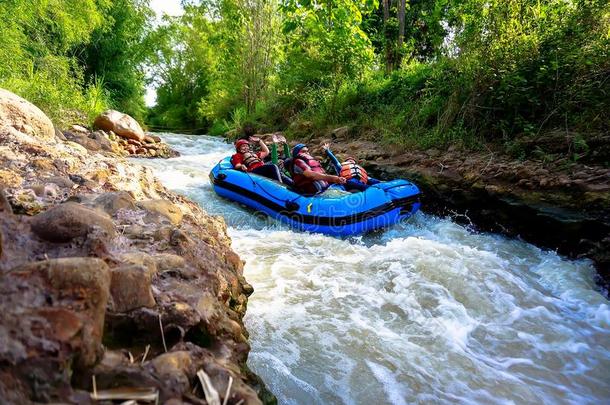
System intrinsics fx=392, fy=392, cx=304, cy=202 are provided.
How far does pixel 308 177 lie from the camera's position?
199 inches

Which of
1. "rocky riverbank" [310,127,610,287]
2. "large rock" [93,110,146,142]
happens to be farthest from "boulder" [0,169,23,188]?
"large rock" [93,110,146,142]

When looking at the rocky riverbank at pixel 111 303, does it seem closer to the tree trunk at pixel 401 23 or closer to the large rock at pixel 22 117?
the large rock at pixel 22 117

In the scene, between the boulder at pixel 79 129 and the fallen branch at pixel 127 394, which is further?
the boulder at pixel 79 129

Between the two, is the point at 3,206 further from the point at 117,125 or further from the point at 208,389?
the point at 117,125

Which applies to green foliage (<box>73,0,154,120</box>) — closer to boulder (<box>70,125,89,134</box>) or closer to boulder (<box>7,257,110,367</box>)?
boulder (<box>70,125,89,134</box>)

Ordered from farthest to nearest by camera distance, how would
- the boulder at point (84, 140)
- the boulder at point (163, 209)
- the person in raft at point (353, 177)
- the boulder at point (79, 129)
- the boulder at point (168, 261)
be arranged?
the boulder at point (79, 129) → the boulder at point (84, 140) → the person in raft at point (353, 177) → the boulder at point (163, 209) → the boulder at point (168, 261)

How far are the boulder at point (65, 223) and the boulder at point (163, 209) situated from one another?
0.65 meters

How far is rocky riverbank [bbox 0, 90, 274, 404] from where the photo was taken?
3.49 feet

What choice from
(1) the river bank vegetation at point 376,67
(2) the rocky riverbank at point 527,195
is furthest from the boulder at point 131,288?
(2) the rocky riverbank at point 527,195

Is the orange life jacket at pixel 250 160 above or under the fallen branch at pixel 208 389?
above

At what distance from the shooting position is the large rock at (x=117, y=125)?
8844 millimetres

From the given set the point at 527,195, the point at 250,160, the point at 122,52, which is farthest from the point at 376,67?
the point at 122,52

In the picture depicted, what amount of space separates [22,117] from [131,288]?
11.3ft

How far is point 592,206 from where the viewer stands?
12.7 ft
